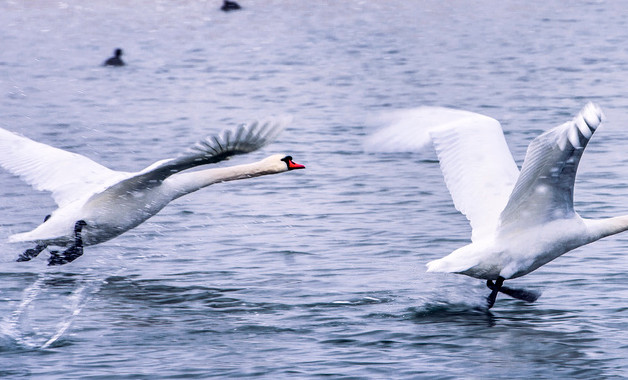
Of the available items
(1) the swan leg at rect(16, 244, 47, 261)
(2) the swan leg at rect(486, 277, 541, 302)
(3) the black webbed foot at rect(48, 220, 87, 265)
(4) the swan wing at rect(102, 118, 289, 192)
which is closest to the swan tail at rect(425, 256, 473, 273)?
(2) the swan leg at rect(486, 277, 541, 302)

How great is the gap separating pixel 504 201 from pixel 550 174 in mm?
1237

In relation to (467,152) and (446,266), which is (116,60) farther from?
(446,266)

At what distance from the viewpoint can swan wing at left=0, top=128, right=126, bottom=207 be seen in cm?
1060

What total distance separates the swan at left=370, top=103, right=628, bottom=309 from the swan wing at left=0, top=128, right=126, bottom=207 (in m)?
2.54

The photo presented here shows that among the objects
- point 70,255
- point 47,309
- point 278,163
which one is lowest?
point 47,309

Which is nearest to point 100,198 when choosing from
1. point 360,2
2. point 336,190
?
point 336,190

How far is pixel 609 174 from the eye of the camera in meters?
14.1

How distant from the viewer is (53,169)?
1084 centimetres

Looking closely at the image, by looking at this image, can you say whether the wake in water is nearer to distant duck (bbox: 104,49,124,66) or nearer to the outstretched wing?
the outstretched wing

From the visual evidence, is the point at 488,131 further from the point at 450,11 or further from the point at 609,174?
the point at 450,11

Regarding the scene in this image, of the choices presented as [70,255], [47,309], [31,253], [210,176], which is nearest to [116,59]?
[31,253]

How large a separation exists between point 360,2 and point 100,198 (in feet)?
114

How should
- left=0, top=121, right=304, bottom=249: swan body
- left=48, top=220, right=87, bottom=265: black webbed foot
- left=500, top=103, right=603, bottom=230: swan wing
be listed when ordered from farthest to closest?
left=48, top=220, right=87, bottom=265: black webbed foot, left=0, top=121, right=304, bottom=249: swan body, left=500, top=103, right=603, bottom=230: swan wing

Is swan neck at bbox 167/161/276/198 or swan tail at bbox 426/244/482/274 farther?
swan neck at bbox 167/161/276/198
